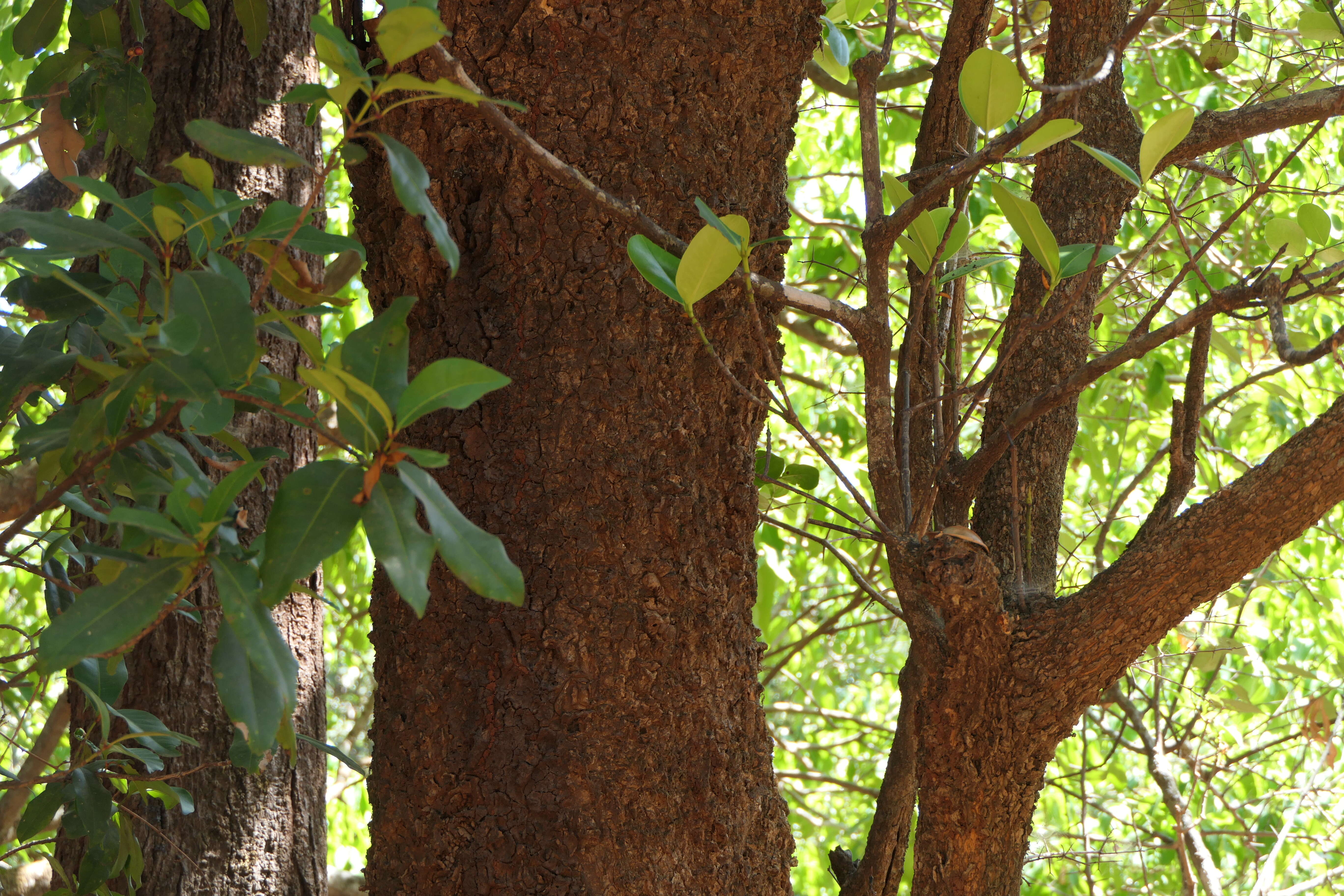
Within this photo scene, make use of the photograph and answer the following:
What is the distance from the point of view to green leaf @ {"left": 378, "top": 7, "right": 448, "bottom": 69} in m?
0.54

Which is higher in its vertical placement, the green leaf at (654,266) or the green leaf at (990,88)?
the green leaf at (990,88)

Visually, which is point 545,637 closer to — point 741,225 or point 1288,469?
point 741,225

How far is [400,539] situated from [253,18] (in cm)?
72

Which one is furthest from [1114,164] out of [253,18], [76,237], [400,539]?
[253,18]

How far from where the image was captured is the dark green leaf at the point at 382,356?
534 millimetres

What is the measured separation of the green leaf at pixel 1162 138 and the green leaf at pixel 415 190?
0.51m

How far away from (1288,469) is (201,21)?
3.50ft

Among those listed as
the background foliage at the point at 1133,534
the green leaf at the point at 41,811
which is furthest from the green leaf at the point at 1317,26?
the green leaf at the point at 41,811

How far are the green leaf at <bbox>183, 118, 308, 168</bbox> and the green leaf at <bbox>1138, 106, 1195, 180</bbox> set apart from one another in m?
0.59

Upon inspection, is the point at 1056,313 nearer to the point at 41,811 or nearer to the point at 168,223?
the point at 168,223

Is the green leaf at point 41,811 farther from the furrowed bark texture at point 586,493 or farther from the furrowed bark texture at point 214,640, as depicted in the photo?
the furrowed bark texture at point 214,640

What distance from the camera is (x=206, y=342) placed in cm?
54

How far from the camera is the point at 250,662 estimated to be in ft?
1.77

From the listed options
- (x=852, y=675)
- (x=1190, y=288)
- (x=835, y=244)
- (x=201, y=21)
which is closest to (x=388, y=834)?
(x=201, y=21)
